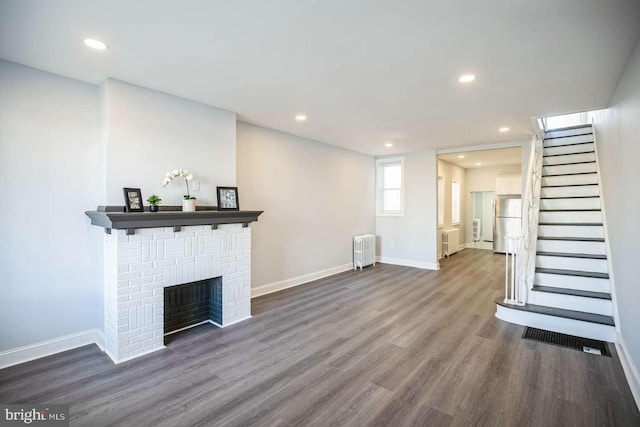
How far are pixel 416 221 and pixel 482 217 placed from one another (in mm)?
4269

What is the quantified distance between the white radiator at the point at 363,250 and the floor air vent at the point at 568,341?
11.1ft

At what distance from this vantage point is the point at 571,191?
4723mm

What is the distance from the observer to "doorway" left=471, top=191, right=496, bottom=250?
9453 millimetres

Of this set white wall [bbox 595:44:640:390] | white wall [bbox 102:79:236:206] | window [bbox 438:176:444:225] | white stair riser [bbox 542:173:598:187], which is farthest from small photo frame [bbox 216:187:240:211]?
window [bbox 438:176:444:225]

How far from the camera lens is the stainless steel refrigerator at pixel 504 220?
8148mm

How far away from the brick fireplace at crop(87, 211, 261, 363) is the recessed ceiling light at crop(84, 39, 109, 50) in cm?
131

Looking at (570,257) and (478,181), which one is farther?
(478,181)

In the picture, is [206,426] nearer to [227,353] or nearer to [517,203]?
[227,353]

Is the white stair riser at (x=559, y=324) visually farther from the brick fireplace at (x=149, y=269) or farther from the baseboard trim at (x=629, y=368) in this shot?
the brick fireplace at (x=149, y=269)

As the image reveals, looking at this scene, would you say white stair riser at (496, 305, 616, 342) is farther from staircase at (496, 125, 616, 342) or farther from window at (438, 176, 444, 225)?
window at (438, 176, 444, 225)

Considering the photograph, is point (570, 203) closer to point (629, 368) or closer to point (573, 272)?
point (573, 272)

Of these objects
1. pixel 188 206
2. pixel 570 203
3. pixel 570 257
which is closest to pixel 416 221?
pixel 570 203

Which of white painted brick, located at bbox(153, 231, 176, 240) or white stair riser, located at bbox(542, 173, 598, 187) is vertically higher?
white stair riser, located at bbox(542, 173, 598, 187)

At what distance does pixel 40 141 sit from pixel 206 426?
2806 millimetres
